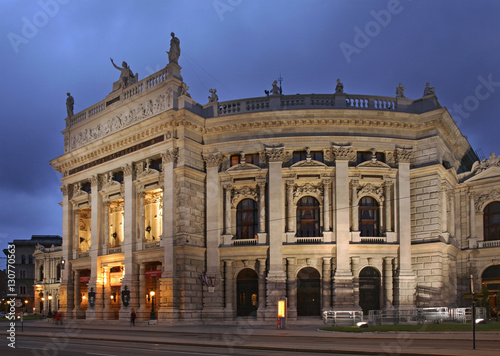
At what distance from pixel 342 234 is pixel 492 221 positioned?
47.3 ft

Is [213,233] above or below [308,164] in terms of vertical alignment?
below

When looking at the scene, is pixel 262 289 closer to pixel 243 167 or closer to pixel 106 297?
pixel 243 167

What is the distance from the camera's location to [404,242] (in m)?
44.4

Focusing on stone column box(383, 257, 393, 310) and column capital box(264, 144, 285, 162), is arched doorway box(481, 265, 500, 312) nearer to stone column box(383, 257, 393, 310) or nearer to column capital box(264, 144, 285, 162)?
stone column box(383, 257, 393, 310)

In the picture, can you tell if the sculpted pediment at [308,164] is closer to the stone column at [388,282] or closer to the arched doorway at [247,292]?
the stone column at [388,282]

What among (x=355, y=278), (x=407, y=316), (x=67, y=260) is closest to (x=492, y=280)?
(x=407, y=316)

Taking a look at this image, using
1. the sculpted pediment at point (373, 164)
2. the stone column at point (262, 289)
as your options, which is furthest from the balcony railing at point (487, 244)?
the stone column at point (262, 289)

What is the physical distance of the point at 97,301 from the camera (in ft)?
172

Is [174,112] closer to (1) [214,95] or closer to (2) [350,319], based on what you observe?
(1) [214,95]

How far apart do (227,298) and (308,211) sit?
32.6 ft

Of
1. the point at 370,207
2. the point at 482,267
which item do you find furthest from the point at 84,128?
the point at 482,267

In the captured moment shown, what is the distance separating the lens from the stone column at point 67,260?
56656 millimetres

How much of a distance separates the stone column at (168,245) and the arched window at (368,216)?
15.6 meters

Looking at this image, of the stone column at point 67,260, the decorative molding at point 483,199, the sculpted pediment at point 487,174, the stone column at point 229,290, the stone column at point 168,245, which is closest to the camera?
the stone column at point 168,245
